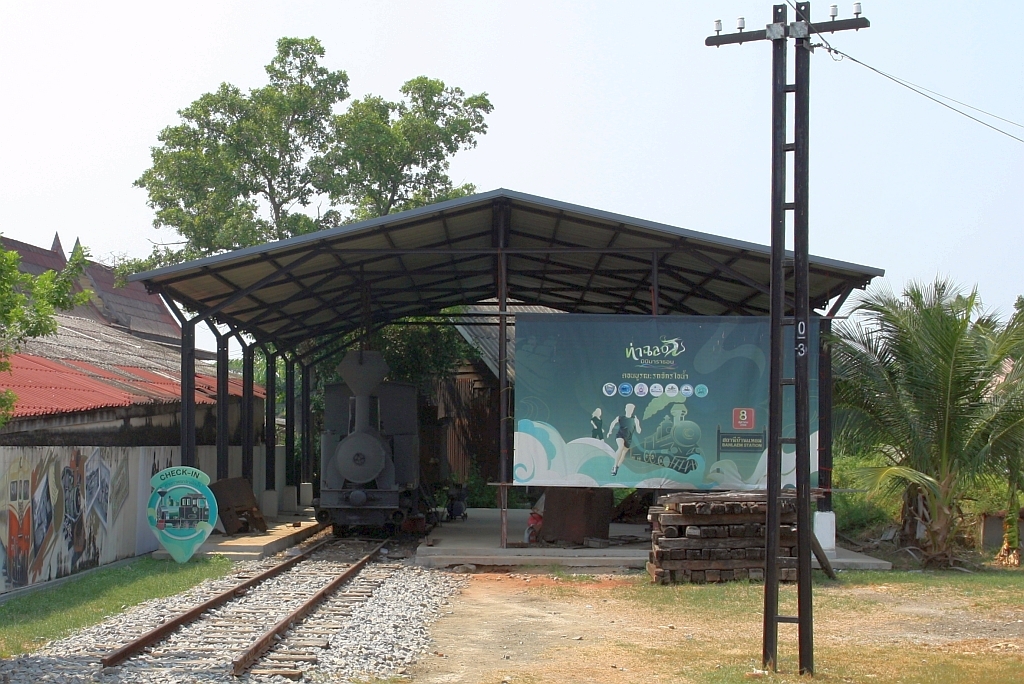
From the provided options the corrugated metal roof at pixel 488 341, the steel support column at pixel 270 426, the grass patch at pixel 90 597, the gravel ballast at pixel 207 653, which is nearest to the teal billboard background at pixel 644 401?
the gravel ballast at pixel 207 653

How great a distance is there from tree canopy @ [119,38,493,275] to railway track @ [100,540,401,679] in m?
15.3

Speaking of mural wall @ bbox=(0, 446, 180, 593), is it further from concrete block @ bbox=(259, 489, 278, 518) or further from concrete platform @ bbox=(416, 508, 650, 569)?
concrete block @ bbox=(259, 489, 278, 518)

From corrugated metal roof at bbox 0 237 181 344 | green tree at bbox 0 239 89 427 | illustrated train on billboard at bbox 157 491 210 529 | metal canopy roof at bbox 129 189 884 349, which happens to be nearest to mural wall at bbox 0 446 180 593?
illustrated train on billboard at bbox 157 491 210 529

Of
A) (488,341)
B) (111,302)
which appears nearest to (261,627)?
(488,341)

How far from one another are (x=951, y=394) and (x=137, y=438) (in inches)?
526

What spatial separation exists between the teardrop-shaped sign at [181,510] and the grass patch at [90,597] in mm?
294

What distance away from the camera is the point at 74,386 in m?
17.0

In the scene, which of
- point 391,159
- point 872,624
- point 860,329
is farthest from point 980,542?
point 391,159

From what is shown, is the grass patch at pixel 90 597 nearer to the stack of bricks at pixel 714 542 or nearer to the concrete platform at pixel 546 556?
the concrete platform at pixel 546 556

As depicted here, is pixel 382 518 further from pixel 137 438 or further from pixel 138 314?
pixel 138 314

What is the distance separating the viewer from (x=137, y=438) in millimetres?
18344

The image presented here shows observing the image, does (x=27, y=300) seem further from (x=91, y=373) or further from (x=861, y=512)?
(x=861, y=512)

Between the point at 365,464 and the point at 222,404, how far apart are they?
3.57 m

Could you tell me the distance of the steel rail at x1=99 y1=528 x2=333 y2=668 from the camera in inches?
329
